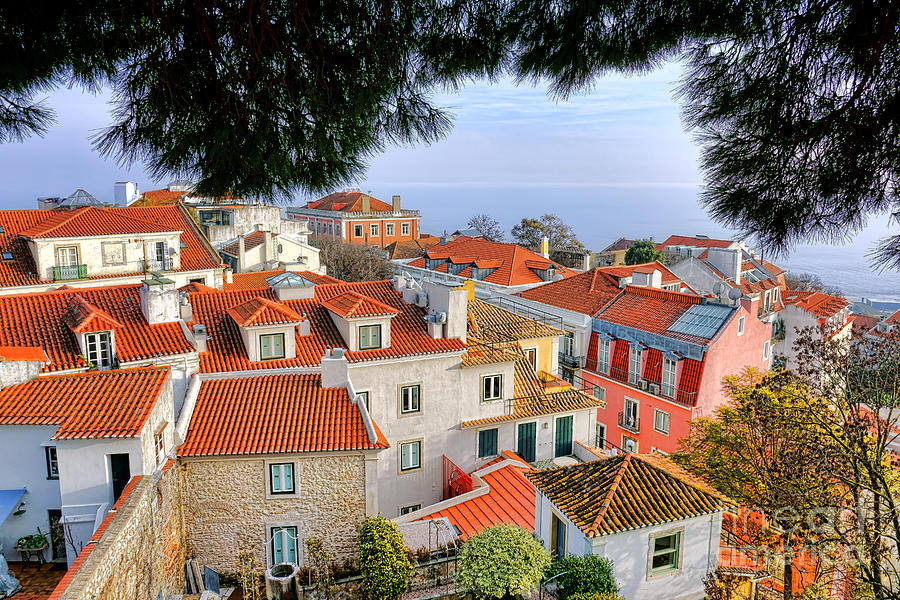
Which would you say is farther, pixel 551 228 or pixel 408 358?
pixel 551 228

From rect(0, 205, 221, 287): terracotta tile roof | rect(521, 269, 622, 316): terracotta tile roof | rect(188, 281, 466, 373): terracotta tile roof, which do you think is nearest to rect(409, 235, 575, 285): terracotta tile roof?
rect(521, 269, 622, 316): terracotta tile roof

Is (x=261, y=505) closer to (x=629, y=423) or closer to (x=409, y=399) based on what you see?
(x=409, y=399)

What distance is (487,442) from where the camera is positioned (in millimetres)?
19406

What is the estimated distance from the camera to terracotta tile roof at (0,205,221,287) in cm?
2642

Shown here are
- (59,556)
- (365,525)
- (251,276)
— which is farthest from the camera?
(251,276)

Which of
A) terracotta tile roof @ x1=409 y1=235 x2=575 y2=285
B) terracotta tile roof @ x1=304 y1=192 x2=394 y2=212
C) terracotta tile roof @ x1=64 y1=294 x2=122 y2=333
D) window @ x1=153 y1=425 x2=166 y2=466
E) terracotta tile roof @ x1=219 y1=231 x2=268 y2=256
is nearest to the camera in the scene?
window @ x1=153 y1=425 x2=166 y2=466

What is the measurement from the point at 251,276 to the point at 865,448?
28.4m

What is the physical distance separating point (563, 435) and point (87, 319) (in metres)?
13.7

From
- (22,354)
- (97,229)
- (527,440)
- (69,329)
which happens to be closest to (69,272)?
(97,229)

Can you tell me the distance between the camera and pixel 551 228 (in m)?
70.9

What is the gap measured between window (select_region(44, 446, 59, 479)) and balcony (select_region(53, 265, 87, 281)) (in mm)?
17885

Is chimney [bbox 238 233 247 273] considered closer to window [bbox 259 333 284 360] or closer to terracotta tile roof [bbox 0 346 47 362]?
window [bbox 259 333 284 360]

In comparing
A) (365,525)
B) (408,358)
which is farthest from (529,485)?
(365,525)

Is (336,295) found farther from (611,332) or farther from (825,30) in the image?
(825,30)
